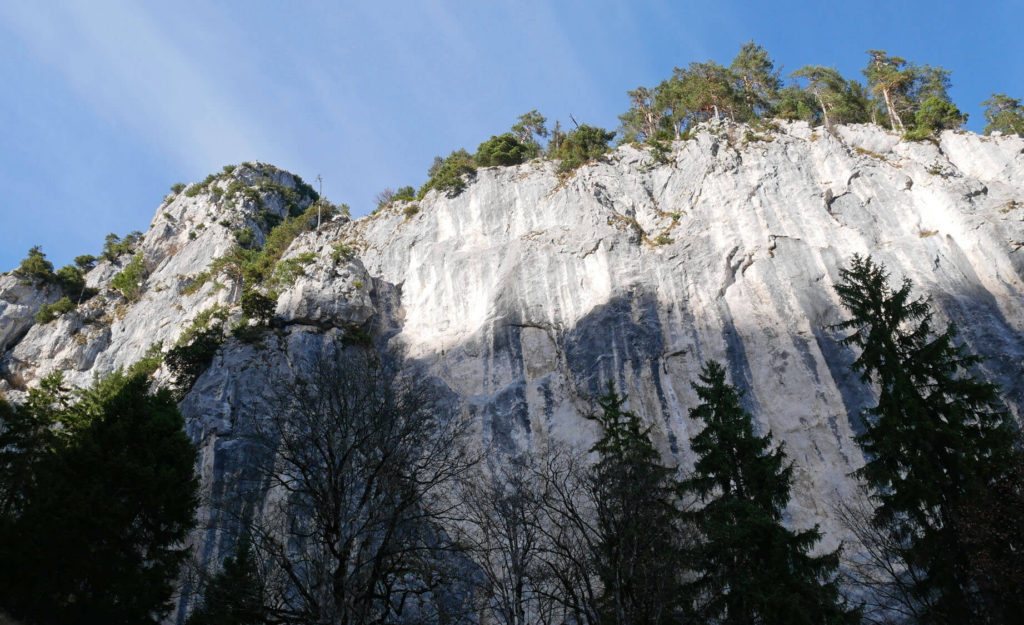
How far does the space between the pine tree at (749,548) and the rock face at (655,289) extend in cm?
739

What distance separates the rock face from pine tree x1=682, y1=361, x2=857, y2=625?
7395 mm

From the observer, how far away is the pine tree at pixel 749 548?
1252 centimetres

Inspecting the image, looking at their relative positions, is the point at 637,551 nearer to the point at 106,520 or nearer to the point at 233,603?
the point at 233,603

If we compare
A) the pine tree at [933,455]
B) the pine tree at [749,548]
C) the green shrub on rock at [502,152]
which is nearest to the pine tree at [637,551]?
the pine tree at [749,548]

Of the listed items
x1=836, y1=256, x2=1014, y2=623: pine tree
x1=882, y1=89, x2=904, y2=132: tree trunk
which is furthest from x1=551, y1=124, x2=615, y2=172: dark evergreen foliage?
x1=836, y1=256, x2=1014, y2=623: pine tree

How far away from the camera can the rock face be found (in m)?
25.8

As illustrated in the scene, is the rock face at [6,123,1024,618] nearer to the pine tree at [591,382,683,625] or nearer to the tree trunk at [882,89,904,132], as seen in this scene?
the tree trunk at [882,89,904,132]

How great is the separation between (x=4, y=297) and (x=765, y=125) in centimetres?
5771

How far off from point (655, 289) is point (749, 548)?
62.1 feet

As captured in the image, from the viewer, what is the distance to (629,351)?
94.0 feet

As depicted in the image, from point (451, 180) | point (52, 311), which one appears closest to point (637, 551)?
point (451, 180)

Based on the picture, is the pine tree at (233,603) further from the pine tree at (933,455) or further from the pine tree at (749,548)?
the pine tree at (933,455)

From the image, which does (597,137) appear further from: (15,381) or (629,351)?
(15,381)

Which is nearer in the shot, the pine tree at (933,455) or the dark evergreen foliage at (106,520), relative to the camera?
the pine tree at (933,455)
